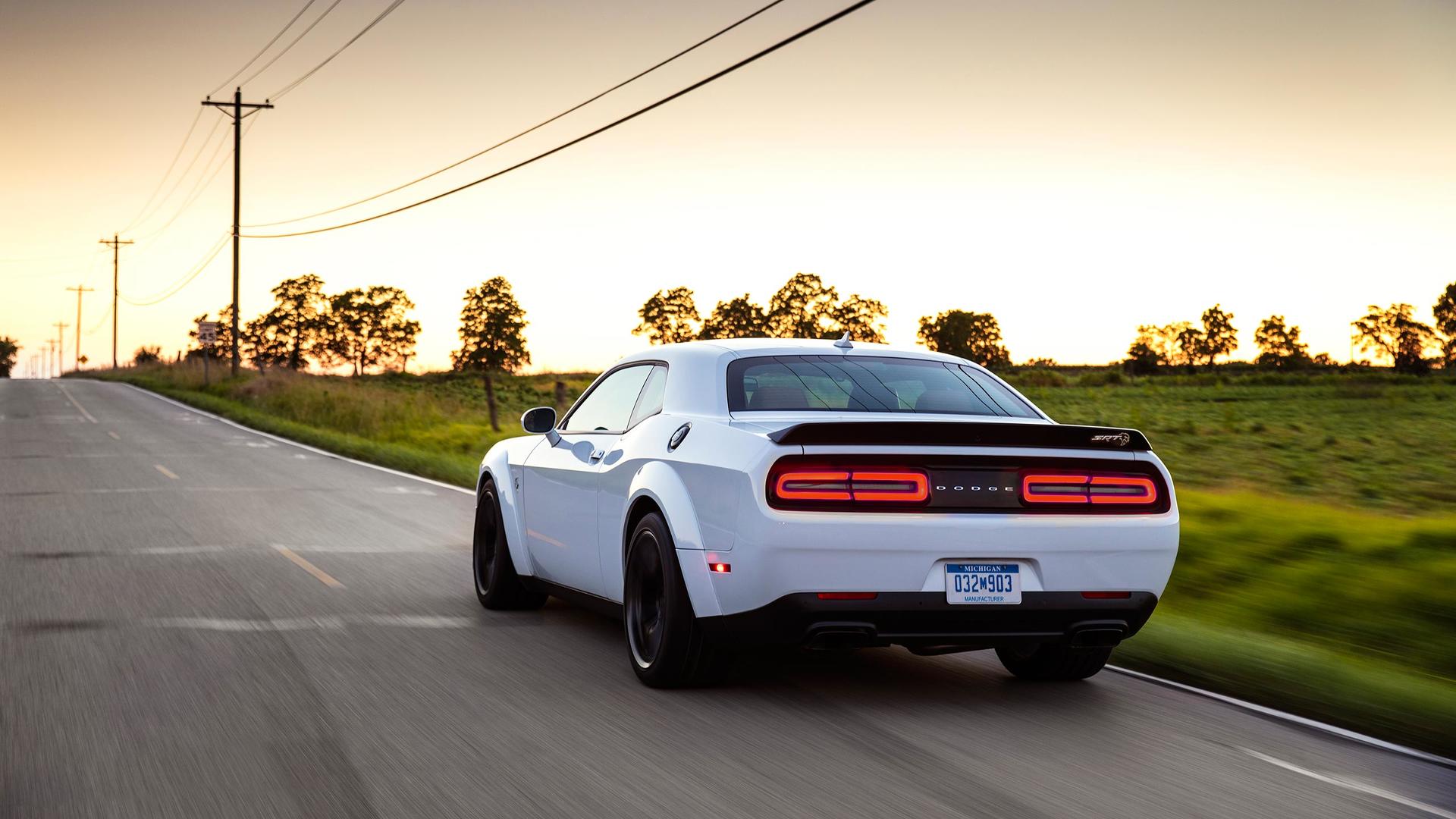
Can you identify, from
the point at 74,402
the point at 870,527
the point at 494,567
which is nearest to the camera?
the point at 870,527

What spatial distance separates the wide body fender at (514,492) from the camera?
7.63m

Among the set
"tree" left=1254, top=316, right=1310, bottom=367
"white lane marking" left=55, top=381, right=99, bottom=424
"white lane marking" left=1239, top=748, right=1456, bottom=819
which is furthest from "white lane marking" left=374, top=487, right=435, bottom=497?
"tree" left=1254, top=316, right=1310, bottom=367

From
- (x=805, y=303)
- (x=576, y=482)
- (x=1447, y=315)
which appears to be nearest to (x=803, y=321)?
(x=805, y=303)

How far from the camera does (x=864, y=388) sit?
20.4 feet

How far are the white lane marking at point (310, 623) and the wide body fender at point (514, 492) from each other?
46 cm

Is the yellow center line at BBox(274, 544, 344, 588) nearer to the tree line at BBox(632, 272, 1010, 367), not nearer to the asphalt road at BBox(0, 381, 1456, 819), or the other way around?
the asphalt road at BBox(0, 381, 1456, 819)

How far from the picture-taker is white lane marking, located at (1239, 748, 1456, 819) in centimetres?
418

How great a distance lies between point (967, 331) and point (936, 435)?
397 ft

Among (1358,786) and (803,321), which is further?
(803,321)

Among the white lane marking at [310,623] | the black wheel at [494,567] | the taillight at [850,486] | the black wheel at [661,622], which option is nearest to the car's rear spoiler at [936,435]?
the taillight at [850,486]

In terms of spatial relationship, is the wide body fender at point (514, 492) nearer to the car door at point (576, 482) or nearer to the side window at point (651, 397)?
the car door at point (576, 482)

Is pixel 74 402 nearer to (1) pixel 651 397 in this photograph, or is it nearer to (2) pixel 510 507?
(2) pixel 510 507

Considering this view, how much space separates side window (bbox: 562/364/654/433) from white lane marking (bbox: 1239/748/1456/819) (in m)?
3.36

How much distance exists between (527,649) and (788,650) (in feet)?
4.46
